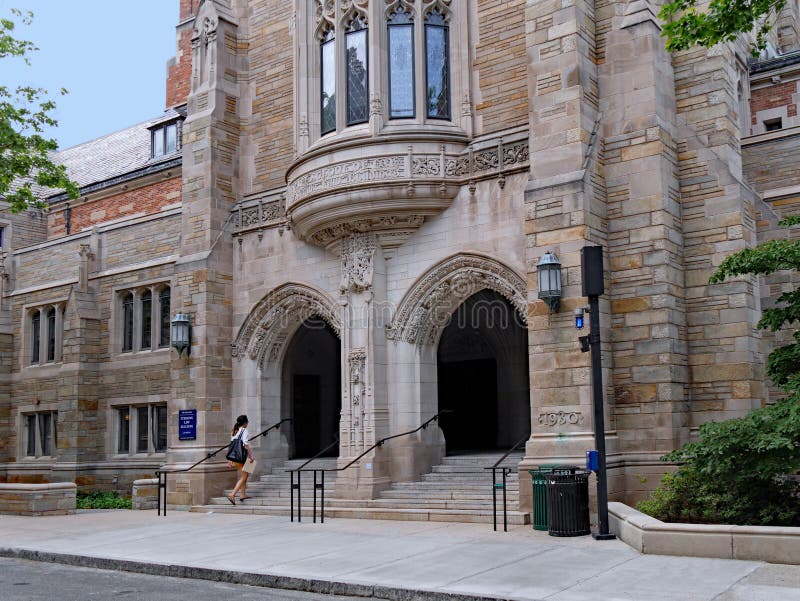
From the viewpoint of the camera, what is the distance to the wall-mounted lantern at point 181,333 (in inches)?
736

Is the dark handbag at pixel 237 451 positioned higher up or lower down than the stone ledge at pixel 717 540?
higher up

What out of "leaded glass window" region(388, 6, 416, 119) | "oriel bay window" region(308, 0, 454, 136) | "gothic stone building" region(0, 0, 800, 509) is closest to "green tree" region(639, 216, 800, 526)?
"gothic stone building" region(0, 0, 800, 509)

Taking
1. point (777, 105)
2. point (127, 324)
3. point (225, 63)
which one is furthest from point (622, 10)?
point (127, 324)

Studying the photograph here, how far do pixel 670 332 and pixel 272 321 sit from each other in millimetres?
8273

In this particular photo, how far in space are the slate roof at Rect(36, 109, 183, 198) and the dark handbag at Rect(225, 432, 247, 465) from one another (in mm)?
12111

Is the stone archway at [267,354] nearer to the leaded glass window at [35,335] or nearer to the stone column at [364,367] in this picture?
the stone column at [364,367]

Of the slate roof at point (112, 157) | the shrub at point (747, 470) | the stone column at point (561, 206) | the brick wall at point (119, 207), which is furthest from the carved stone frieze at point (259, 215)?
the shrub at point (747, 470)

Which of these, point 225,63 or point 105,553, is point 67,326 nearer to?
point 225,63

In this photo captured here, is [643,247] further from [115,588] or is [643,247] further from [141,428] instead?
[141,428]

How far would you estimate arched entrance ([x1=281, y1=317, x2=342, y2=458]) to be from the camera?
71.7 ft

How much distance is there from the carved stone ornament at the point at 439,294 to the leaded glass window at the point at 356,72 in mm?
3224

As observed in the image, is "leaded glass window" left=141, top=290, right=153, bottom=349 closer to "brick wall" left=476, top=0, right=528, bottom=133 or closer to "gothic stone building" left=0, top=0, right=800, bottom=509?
"gothic stone building" left=0, top=0, right=800, bottom=509

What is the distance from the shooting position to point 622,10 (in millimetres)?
14945

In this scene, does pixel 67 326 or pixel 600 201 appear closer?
pixel 600 201
